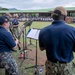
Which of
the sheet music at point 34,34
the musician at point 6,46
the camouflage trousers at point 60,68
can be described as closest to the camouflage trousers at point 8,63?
the musician at point 6,46

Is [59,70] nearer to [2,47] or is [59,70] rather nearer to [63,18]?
[63,18]

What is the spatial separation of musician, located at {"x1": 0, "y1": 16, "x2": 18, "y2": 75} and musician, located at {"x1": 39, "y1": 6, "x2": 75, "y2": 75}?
1032 millimetres

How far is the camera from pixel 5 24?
4.66m

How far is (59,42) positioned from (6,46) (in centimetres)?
156

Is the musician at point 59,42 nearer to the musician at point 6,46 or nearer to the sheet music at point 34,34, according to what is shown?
the musician at point 6,46

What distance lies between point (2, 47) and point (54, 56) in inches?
59.3

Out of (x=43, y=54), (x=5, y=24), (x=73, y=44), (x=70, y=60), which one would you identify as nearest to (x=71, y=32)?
(x=73, y=44)

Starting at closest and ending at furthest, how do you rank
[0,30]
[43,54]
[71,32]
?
[71,32] → [0,30] → [43,54]

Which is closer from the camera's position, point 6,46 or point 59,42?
point 59,42

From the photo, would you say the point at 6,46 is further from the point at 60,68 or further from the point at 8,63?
the point at 60,68

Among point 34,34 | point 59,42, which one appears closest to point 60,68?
point 59,42

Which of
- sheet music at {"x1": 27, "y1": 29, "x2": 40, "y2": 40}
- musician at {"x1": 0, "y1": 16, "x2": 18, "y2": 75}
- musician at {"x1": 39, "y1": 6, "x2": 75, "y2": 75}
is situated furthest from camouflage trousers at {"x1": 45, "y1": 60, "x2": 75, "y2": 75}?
sheet music at {"x1": 27, "y1": 29, "x2": 40, "y2": 40}

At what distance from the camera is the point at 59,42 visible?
358cm

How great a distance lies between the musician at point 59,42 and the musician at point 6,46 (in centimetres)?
103
